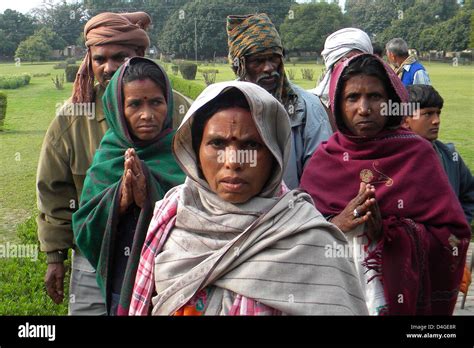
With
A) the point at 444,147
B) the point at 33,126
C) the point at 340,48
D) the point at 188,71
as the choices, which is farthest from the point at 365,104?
the point at 188,71

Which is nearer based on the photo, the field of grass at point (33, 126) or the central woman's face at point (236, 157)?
the central woman's face at point (236, 157)

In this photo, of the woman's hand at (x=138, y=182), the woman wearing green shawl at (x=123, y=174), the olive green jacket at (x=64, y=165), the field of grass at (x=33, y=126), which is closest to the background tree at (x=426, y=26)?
the field of grass at (x=33, y=126)

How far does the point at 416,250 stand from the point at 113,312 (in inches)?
57.1

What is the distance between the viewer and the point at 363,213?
274 cm

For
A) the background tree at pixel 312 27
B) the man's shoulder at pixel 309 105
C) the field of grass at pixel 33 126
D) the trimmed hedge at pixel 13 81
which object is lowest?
the field of grass at pixel 33 126

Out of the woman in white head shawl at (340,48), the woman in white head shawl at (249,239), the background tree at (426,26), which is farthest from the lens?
the background tree at (426,26)

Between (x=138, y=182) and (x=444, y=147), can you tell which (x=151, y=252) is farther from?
(x=444, y=147)

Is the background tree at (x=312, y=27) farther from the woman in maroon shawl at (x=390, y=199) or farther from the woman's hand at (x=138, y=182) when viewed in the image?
the woman's hand at (x=138, y=182)

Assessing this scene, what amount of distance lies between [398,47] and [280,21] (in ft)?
5.00

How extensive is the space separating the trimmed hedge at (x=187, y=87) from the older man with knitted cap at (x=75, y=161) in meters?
8.58

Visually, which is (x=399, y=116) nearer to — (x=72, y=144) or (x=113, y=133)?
(x=113, y=133)

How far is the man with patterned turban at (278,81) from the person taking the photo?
3.70 m

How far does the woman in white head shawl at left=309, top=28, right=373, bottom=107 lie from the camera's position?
15.2 feet

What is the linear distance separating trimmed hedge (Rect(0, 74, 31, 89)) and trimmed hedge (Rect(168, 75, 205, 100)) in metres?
2.74
